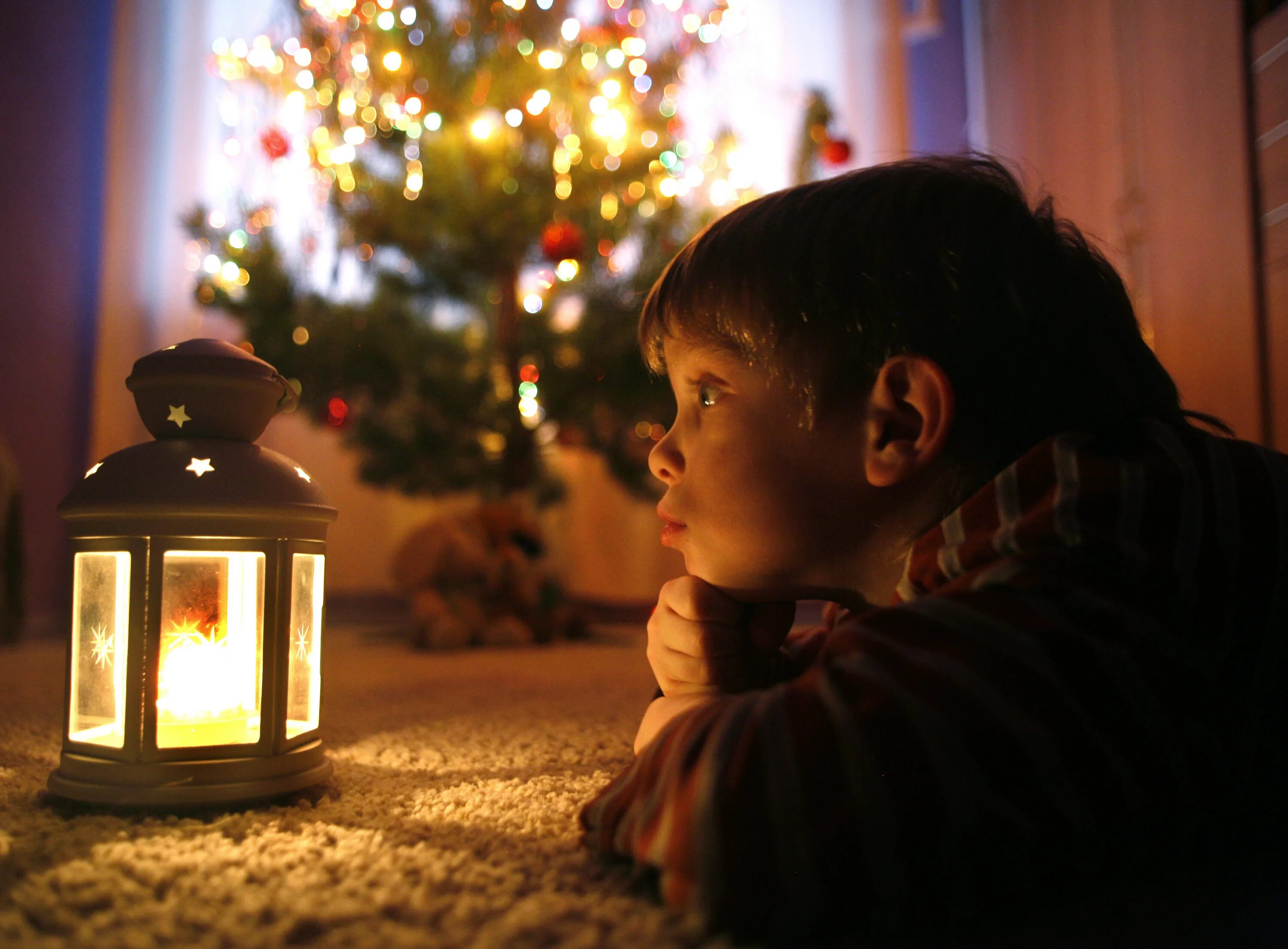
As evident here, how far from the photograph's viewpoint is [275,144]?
201 cm

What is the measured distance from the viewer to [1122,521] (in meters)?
0.42

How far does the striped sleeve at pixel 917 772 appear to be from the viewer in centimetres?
38

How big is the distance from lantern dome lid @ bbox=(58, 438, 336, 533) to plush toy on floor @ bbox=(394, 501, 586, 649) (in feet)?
3.88

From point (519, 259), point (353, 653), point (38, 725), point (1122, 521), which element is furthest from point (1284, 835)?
point (519, 259)

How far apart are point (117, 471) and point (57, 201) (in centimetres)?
182

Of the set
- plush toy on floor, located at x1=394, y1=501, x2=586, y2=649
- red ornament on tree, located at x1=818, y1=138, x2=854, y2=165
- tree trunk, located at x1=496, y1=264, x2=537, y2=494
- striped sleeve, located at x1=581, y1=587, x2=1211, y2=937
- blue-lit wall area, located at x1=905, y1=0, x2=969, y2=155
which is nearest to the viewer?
striped sleeve, located at x1=581, y1=587, x2=1211, y2=937

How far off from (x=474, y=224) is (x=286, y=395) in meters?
1.31

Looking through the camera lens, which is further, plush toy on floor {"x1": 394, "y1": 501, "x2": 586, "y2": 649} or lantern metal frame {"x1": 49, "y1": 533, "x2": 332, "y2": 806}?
plush toy on floor {"x1": 394, "y1": 501, "x2": 586, "y2": 649}

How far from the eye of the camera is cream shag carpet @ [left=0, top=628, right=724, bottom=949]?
1.28ft

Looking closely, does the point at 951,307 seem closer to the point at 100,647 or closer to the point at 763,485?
the point at 763,485

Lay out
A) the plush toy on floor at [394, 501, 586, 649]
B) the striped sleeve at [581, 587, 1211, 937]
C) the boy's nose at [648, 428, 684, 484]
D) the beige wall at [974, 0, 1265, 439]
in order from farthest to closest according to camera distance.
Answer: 1. the plush toy on floor at [394, 501, 586, 649]
2. the beige wall at [974, 0, 1265, 439]
3. the boy's nose at [648, 428, 684, 484]
4. the striped sleeve at [581, 587, 1211, 937]

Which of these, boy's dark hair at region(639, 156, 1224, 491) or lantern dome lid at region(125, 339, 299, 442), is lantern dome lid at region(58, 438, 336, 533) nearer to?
lantern dome lid at region(125, 339, 299, 442)

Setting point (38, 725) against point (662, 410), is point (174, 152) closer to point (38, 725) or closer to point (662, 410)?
point (662, 410)

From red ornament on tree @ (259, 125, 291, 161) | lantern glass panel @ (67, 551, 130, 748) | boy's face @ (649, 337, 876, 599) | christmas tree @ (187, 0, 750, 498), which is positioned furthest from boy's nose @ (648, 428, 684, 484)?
red ornament on tree @ (259, 125, 291, 161)
